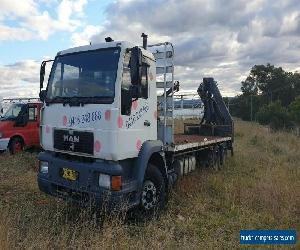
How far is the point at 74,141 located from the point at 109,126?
2.61 feet

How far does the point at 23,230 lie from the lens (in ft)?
19.9

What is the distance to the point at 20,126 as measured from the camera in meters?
13.9

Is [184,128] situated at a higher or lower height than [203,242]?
higher

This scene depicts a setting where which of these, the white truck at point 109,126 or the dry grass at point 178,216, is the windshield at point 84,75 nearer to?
the white truck at point 109,126

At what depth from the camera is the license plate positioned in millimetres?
6426

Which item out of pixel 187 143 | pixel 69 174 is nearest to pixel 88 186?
pixel 69 174

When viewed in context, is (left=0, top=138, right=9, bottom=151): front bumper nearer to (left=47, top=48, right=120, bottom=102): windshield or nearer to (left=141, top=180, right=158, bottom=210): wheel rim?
(left=47, top=48, right=120, bottom=102): windshield

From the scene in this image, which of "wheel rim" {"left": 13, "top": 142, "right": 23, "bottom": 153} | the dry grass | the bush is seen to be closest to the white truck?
the dry grass

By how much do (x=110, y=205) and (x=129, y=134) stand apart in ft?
3.76

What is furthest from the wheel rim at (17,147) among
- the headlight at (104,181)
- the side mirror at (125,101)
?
the side mirror at (125,101)

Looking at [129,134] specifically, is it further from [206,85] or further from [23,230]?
[206,85]

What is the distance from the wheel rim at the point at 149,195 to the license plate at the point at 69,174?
1.18 m

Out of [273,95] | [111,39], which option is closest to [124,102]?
[111,39]

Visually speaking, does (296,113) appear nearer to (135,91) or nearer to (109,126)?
(135,91)
